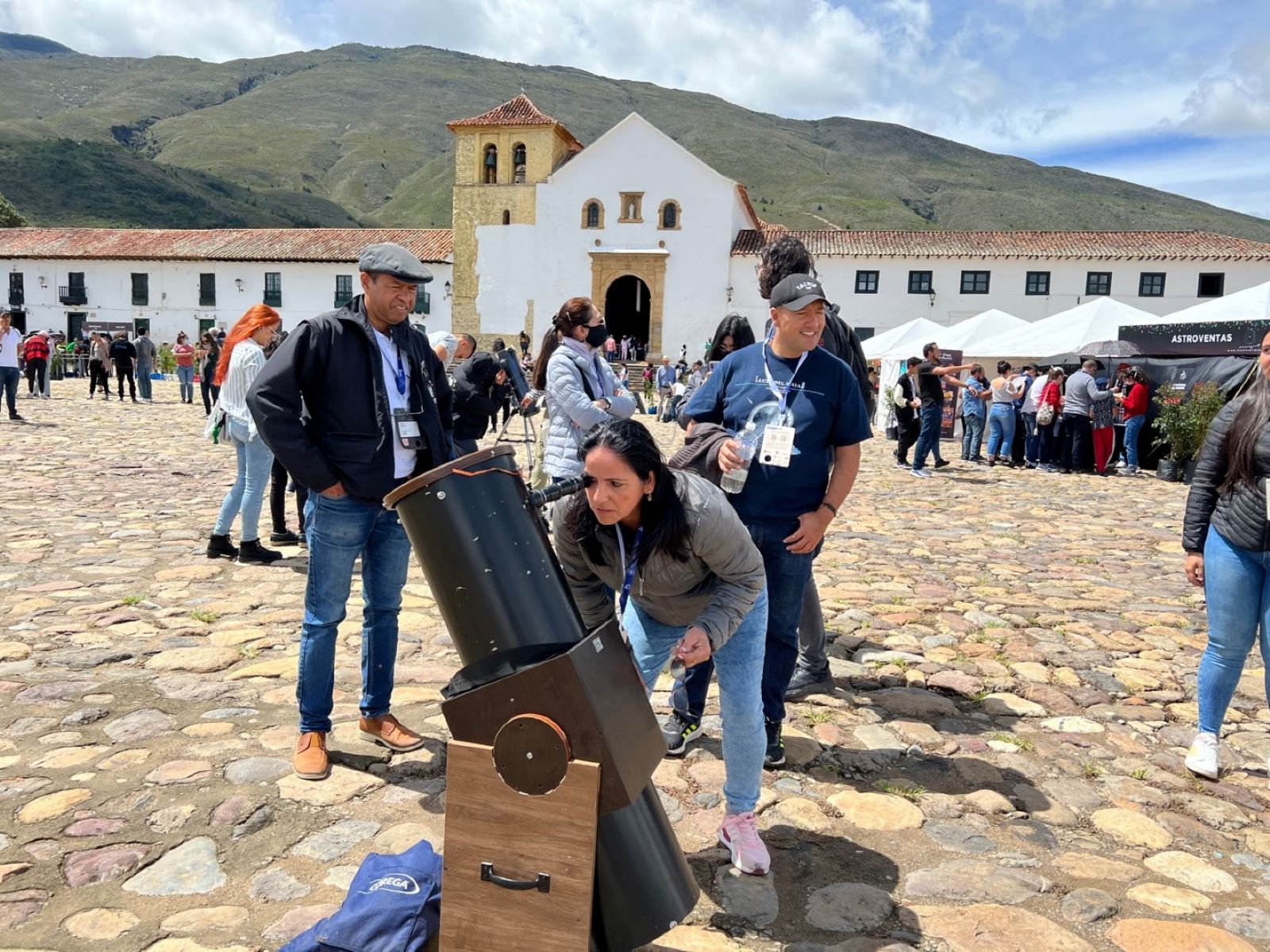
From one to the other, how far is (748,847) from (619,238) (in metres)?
41.9

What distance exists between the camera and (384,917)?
7.01 feet

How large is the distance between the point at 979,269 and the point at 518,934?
42.6m

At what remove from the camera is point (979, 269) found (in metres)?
40.3

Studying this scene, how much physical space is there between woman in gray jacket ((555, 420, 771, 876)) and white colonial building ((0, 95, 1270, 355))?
1495 inches

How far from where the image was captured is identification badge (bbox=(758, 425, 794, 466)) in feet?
10.6

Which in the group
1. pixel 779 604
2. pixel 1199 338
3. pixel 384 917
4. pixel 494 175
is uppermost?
pixel 494 175

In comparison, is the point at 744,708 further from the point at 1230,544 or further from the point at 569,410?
the point at 569,410

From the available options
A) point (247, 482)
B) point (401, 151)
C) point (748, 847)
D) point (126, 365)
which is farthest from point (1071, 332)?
point (401, 151)

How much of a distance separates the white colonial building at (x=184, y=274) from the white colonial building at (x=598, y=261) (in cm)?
9

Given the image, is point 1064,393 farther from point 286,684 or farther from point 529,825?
point 529,825

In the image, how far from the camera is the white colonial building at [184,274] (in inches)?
1758

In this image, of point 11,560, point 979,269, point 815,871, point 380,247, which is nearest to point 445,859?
point 815,871

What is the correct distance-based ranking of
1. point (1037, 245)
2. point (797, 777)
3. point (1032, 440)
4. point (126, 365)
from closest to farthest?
point (797, 777), point (1032, 440), point (126, 365), point (1037, 245)

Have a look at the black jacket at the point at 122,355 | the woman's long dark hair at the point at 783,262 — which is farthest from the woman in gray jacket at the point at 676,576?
the black jacket at the point at 122,355
